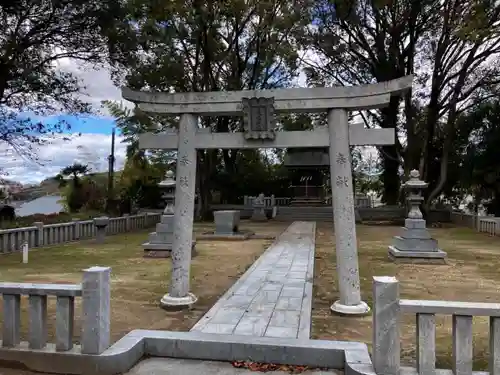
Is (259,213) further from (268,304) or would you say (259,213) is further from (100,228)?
(268,304)

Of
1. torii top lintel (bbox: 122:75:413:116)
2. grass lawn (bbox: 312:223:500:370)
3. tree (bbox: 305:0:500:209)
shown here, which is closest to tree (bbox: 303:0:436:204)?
tree (bbox: 305:0:500:209)

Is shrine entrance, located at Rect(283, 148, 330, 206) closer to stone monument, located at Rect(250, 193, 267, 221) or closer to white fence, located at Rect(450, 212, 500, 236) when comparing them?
stone monument, located at Rect(250, 193, 267, 221)

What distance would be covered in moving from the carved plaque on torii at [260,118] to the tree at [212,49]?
1063 cm

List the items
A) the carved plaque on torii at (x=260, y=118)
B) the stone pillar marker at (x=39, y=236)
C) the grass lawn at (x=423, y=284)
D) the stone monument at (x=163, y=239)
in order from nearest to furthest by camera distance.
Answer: the grass lawn at (x=423, y=284), the carved plaque on torii at (x=260, y=118), the stone monument at (x=163, y=239), the stone pillar marker at (x=39, y=236)

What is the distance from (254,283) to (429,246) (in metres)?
5.01

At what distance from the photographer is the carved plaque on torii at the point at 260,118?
573cm

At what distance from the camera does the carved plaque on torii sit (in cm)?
573

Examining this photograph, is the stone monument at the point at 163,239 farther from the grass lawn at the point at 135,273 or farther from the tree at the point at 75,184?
the tree at the point at 75,184

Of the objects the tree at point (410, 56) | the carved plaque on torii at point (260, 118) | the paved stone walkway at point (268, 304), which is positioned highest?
the tree at point (410, 56)

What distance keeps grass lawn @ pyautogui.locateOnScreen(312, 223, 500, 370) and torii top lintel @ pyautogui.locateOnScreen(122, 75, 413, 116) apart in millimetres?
2750

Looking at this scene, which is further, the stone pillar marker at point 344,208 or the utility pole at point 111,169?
the utility pole at point 111,169

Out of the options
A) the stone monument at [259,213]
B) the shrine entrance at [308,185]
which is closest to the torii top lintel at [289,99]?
the stone monument at [259,213]

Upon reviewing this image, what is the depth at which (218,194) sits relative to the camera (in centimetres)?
3183

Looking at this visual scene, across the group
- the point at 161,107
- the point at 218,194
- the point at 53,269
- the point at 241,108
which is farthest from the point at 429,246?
the point at 218,194
